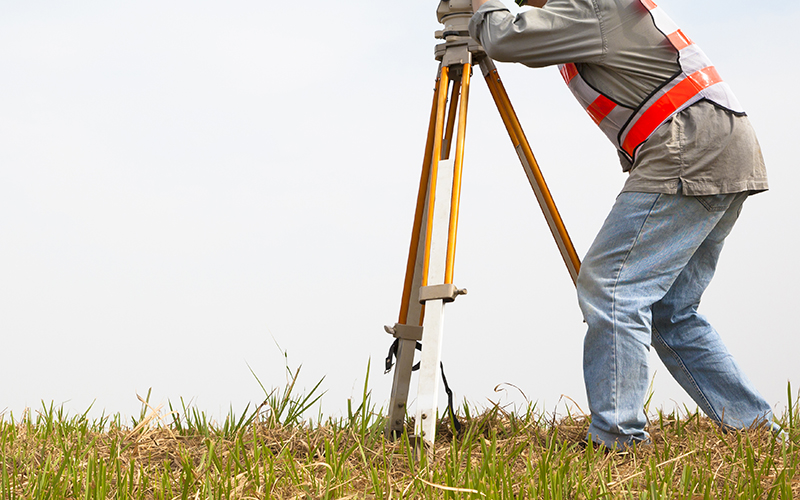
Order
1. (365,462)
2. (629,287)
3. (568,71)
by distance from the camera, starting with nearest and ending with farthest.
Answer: (365,462), (629,287), (568,71)

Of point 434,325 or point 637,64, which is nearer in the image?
point 434,325

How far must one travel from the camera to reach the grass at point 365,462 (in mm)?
2355

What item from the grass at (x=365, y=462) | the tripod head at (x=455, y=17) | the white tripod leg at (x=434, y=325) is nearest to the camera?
the grass at (x=365, y=462)

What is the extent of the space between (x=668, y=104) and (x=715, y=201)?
45cm

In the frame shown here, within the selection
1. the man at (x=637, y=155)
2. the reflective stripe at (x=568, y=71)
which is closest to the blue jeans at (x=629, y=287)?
the man at (x=637, y=155)

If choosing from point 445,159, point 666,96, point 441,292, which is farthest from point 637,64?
point 441,292

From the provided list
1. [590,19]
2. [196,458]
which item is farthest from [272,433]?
[590,19]

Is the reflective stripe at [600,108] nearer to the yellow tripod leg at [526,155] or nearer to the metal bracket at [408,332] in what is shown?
the yellow tripod leg at [526,155]

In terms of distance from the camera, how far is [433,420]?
2.66m

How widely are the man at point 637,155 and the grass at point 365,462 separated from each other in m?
0.35

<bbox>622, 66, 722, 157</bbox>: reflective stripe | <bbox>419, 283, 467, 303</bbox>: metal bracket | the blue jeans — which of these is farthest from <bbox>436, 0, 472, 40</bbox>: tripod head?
<bbox>419, 283, 467, 303</bbox>: metal bracket

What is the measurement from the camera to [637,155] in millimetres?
3047

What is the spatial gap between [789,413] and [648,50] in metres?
1.87

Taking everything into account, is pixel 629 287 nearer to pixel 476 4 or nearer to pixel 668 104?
pixel 668 104
